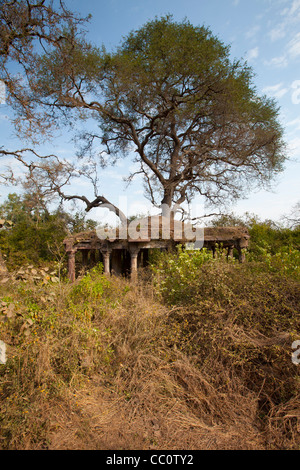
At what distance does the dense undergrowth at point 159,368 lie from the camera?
3225 mm

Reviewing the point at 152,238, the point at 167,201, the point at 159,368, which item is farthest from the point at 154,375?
the point at 167,201

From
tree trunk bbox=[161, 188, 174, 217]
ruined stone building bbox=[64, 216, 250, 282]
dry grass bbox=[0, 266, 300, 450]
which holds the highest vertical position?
tree trunk bbox=[161, 188, 174, 217]

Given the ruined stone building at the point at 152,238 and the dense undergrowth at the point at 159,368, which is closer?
the dense undergrowth at the point at 159,368

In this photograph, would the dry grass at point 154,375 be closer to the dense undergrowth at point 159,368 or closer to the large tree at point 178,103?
the dense undergrowth at point 159,368

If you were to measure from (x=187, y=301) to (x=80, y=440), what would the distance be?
2.45 m

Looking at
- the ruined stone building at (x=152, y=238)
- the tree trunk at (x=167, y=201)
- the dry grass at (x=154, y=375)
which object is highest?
the tree trunk at (x=167, y=201)

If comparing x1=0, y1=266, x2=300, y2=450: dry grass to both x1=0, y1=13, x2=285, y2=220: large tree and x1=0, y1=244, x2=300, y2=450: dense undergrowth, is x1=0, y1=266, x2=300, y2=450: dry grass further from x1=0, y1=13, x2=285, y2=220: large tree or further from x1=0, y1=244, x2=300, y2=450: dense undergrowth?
x1=0, y1=13, x2=285, y2=220: large tree

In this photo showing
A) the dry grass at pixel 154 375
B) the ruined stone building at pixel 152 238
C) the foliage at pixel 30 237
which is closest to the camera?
the dry grass at pixel 154 375

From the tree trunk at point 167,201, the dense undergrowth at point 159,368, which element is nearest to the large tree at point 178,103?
the tree trunk at point 167,201

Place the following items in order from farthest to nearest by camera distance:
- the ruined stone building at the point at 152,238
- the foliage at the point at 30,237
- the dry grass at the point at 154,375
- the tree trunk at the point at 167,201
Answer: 1. the tree trunk at the point at 167,201
2. the foliage at the point at 30,237
3. the ruined stone building at the point at 152,238
4. the dry grass at the point at 154,375

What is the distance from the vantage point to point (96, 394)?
3.79 meters

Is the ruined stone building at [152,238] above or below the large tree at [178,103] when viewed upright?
below

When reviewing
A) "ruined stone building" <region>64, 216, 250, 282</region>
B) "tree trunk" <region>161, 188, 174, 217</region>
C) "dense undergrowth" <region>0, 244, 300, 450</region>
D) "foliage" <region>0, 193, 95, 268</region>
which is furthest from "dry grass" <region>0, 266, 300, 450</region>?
"tree trunk" <region>161, 188, 174, 217</region>

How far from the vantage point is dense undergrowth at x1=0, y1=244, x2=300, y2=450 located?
3.22 meters
